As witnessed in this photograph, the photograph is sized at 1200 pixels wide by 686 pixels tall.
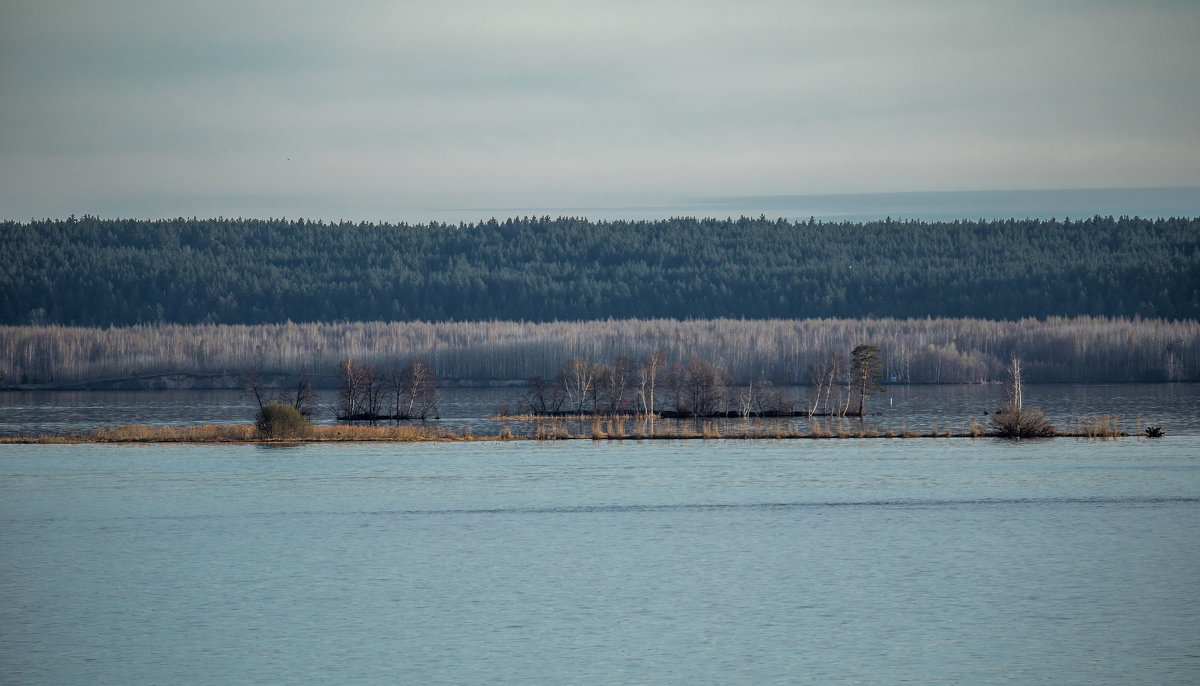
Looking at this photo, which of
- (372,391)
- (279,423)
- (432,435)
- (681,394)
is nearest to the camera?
(279,423)

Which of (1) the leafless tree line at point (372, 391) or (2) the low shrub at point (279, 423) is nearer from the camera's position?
(2) the low shrub at point (279, 423)

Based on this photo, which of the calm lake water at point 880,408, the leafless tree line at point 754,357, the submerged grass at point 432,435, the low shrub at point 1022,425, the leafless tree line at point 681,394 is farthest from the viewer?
the leafless tree line at point 754,357

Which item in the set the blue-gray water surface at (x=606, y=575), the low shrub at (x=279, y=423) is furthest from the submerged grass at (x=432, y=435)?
the blue-gray water surface at (x=606, y=575)

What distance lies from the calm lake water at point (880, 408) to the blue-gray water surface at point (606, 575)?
2828 cm

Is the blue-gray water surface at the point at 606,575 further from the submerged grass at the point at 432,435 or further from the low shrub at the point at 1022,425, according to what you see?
the submerged grass at the point at 432,435

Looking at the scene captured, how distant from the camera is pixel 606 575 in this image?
31688 millimetres

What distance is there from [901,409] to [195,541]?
7514 centimetres

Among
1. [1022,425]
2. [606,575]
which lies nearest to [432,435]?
[1022,425]

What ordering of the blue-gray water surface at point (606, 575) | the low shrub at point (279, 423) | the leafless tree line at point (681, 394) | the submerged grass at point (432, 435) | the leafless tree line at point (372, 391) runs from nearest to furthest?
the blue-gray water surface at point (606, 575) < the submerged grass at point (432, 435) < the low shrub at point (279, 423) < the leafless tree line at point (372, 391) < the leafless tree line at point (681, 394)

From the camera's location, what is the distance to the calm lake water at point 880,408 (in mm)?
85125

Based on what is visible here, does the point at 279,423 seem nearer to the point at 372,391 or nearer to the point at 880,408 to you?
the point at 372,391

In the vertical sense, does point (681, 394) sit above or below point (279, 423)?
above

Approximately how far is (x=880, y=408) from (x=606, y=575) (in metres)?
78.4

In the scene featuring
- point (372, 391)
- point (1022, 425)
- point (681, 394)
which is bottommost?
point (1022, 425)
